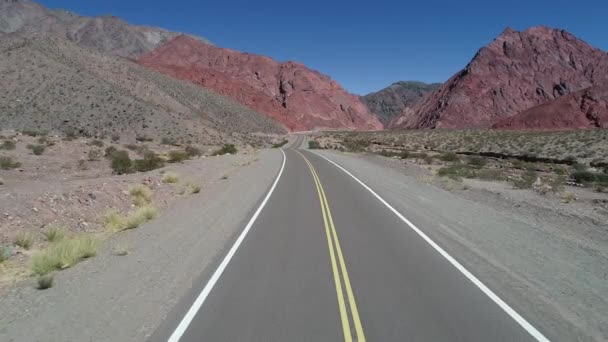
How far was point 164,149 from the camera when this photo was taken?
141 ft

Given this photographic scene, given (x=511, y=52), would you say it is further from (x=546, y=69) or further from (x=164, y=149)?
(x=164, y=149)

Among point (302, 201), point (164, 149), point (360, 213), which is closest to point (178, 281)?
point (360, 213)

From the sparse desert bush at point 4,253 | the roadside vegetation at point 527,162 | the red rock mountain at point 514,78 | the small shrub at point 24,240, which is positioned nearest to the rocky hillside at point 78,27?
the red rock mountain at point 514,78

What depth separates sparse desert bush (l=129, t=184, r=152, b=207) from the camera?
50.5 feet

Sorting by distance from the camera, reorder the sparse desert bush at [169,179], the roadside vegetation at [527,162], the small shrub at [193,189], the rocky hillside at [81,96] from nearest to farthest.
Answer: the small shrub at [193,189], the sparse desert bush at [169,179], the roadside vegetation at [527,162], the rocky hillside at [81,96]

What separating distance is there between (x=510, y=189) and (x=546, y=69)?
156m

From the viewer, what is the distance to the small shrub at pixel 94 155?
100 feet

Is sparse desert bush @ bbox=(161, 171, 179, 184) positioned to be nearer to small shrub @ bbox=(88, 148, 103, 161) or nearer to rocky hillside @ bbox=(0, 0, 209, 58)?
small shrub @ bbox=(88, 148, 103, 161)

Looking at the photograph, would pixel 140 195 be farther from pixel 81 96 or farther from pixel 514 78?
pixel 514 78

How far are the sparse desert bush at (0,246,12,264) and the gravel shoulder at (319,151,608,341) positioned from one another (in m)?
9.19

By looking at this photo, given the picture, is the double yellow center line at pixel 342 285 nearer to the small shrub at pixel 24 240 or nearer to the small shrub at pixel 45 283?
the small shrub at pixel 45 283

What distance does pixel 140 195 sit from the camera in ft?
52.4

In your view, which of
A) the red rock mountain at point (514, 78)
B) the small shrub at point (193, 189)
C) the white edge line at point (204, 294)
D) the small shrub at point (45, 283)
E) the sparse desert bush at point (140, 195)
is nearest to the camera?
the white edge line at point (204, 294)

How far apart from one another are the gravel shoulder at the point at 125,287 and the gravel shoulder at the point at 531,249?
5.13 m
